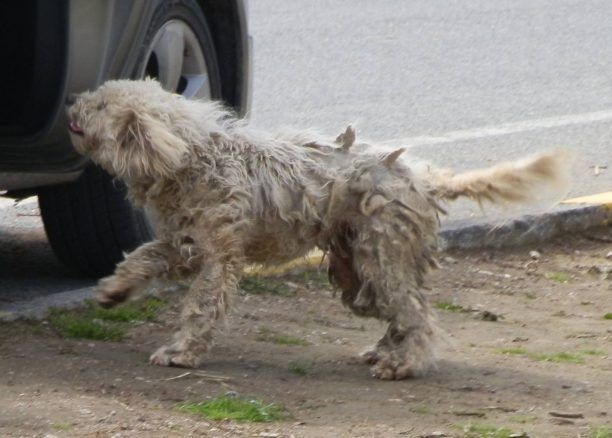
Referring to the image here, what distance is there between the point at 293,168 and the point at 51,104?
0.83 m

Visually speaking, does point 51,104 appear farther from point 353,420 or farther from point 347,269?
point 353,420

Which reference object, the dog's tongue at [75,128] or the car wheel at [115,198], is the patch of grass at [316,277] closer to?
the car wheel at [115,198]

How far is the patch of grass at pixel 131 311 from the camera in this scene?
560cm

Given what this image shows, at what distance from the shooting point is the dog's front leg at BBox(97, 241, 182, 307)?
5.08 metres

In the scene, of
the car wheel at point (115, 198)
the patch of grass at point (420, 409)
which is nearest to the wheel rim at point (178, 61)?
the car wheel at point (115, 198)

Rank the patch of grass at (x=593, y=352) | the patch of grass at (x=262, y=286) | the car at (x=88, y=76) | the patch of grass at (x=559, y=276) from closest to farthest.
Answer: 1. the car at (x=88, y=76)
2. the patch of grass at (x=593, y=352)
3. the patch of grass at (x=262, y=286)
4. the patch of grass at (x=559, y=276)

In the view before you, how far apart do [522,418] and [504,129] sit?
16.3ft

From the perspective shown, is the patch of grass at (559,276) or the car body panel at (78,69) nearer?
the car body panel at (78,69)

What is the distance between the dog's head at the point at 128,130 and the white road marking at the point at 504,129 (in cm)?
380

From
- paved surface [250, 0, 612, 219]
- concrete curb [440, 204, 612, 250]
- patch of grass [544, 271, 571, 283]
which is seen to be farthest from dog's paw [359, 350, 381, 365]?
paved surface [250, 0, 612, 219]

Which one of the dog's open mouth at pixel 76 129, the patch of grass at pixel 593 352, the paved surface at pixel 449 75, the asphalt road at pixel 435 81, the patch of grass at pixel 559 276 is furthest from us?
the paved surface at pixel 449 75

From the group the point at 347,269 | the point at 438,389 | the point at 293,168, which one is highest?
the point at 293,168

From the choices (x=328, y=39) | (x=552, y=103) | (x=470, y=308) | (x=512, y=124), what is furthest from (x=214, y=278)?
(x=328, y=39)

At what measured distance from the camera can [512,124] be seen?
9617 millimetres
